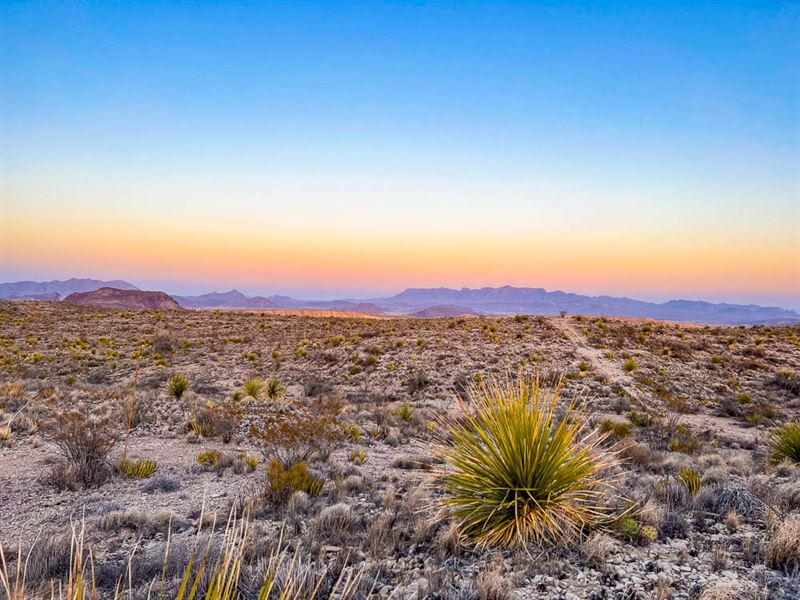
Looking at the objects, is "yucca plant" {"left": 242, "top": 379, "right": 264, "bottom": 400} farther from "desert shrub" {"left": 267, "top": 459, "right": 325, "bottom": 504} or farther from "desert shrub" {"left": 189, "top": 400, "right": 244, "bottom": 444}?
"desert shrub" {"left": 267, "top": 459, "right": 325, "bottom": 504}

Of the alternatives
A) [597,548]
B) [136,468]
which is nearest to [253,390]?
[136,468]

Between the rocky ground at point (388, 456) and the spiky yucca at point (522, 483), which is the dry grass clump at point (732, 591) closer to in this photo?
the rocky ground at point (388, 456)

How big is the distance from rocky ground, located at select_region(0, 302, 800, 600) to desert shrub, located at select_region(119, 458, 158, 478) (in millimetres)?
168

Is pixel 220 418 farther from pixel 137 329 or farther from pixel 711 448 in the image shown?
pixel 137 329

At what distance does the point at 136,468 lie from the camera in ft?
25.7

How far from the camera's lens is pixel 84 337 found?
1089 inches

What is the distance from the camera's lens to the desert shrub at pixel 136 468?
773 cm

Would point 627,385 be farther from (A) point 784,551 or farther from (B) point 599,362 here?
(A) point 784,551

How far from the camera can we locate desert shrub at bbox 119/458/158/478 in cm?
773

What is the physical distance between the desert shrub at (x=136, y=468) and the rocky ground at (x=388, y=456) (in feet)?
0.55

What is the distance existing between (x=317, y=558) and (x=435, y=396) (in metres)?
12.6

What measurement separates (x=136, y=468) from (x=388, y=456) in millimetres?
4517

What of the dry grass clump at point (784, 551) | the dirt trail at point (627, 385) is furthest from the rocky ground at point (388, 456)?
the dirt trail at point (627, 385)

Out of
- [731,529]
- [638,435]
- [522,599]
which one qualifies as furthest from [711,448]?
[522,599]
